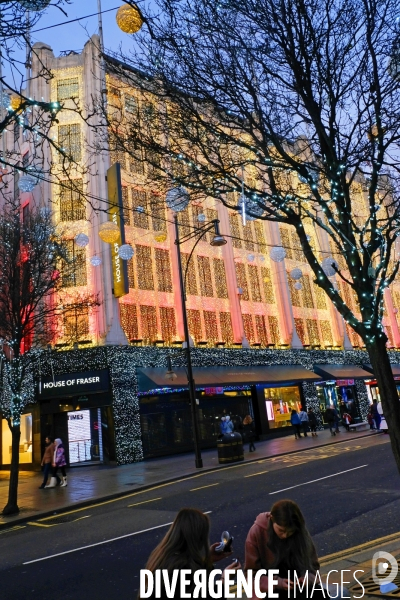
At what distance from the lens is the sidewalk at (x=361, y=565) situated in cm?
442

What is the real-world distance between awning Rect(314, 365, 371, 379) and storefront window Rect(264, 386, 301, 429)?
1913 mm

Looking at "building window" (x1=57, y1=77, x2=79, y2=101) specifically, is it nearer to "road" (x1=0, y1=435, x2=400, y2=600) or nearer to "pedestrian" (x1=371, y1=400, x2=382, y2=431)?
"road" (x1=0, y1=435, x2=400, y2=600)

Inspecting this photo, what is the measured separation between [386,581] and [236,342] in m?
22.0

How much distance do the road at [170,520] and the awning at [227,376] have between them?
707 centimetres

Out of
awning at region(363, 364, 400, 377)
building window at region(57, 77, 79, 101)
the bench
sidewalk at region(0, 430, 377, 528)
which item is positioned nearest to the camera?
sidewalk at region(0, 430, 377, 528)

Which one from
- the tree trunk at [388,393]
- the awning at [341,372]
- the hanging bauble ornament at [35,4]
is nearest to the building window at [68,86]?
the awning at [341,372]

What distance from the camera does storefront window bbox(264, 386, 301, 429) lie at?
27.1 m

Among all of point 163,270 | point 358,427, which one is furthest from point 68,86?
point 358,427

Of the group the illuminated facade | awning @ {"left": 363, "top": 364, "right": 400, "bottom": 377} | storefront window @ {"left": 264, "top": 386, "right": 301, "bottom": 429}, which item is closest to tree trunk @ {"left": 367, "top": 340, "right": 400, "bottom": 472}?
the illuminated facade

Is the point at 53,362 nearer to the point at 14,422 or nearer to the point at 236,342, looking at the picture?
the point at 14,422

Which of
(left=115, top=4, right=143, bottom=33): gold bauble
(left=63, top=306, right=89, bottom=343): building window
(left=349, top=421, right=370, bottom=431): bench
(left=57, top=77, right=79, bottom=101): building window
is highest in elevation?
(left=57, top=77, right=79, bottom=101): building window

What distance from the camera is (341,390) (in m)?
31.7

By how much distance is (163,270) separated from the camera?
24.5m

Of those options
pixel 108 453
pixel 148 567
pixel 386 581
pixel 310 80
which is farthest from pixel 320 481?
pixel 108 453
